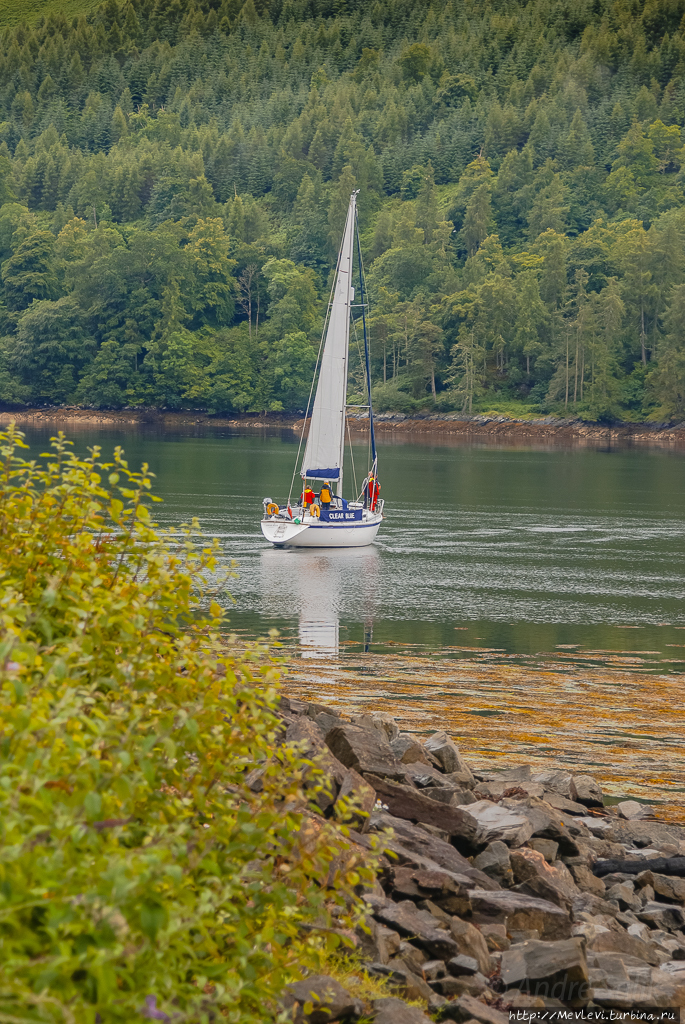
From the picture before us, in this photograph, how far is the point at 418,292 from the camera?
184 metres

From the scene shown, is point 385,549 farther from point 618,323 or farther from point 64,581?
point 618,323

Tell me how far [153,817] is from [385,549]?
4438cm

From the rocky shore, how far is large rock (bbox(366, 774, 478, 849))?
13 mm

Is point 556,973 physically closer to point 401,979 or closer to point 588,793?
point 401,979

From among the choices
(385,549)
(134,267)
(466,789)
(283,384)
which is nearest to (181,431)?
(283,384)

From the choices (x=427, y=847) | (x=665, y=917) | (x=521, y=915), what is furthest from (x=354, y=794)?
(x=665, y=917)

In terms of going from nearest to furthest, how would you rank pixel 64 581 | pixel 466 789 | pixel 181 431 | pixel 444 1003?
pixel 64 581, pixel 444 1003, pixel 466 789, pixel 181 431

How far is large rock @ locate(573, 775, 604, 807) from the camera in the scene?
52.6 ft

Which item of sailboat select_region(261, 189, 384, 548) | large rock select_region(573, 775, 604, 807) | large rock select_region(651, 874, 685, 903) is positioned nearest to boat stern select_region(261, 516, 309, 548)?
sailboat select_region(261, 189, 384, 548)

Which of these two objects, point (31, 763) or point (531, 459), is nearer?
point (31, 763)

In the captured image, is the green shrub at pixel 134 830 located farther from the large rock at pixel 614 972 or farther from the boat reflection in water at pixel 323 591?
the boat reflection in water at pixel 323 591

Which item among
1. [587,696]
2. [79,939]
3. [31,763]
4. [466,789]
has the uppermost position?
[31,763]

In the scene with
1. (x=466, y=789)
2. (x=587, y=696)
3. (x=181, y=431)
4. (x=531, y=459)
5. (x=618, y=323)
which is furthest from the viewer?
(x=618, y=323)

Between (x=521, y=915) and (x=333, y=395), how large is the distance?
4427 centimetres
